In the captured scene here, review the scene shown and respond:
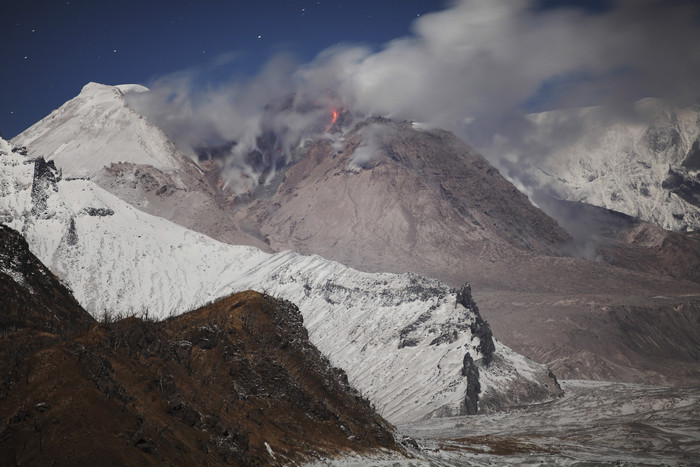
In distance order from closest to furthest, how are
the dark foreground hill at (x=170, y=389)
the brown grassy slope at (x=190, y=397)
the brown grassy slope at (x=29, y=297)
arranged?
1. the brown grassy slope at (x=190, y=397)
2. the dark foreground hill at (x=170, y=389)
3. the brown grassy slope at (x=29, y=297)

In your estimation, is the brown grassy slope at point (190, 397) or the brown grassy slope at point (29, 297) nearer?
the brown grassy slope at point (190, 397)

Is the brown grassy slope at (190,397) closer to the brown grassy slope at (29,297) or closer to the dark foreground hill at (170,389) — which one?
the dark foreground hill at (170,389)

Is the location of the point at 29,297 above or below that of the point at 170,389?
above

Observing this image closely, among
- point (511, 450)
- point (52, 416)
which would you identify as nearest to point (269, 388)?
point (52, 416)

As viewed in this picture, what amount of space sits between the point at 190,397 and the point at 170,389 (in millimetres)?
3869

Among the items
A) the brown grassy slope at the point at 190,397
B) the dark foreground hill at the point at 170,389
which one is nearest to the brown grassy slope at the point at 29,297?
the dark foreground hill at the point at 170,389

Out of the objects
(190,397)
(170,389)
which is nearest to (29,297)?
(190,397)

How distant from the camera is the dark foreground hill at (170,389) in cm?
4234

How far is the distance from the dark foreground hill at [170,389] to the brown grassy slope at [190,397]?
10cm

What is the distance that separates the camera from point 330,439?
6844 cm

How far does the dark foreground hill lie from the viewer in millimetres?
Answer: 42344

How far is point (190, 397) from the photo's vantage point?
2238 inches

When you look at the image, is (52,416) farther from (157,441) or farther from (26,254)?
(26,254)

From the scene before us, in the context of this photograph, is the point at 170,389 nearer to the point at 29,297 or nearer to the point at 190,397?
the point at 190,397
